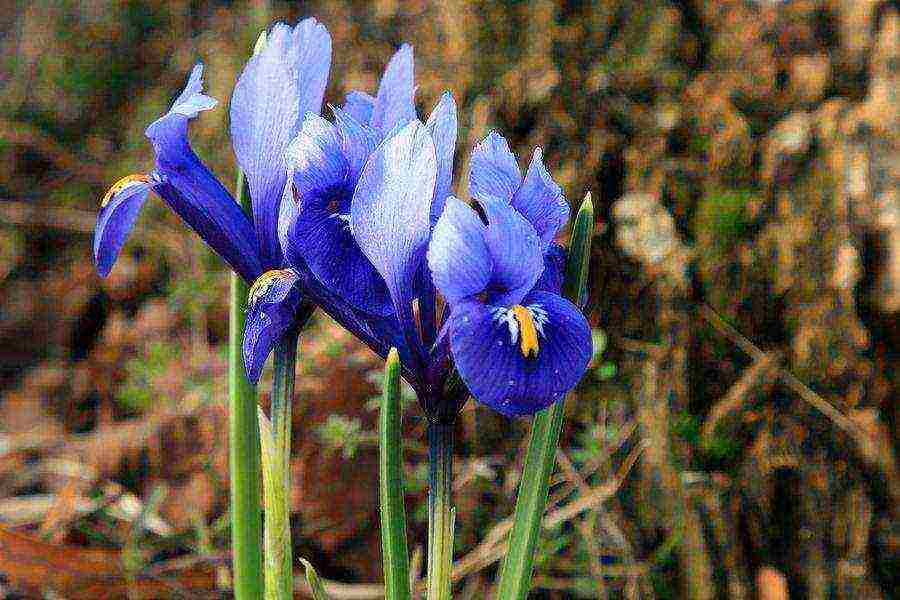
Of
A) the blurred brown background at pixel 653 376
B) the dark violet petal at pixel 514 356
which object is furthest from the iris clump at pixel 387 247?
the blurred brown background at pixel 653 376

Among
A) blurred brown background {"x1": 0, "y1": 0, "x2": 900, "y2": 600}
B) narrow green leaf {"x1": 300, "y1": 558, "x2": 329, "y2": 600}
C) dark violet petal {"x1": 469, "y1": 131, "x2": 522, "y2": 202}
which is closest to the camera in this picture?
dark violet petal {"x1": 469, "y1": 131, "x2": 522, "y2": 202}

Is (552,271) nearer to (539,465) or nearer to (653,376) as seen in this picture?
(539,465)

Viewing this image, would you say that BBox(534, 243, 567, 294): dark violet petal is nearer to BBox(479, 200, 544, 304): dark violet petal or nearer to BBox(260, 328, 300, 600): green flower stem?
BBox(479, 200, 544, 304): dark violet petal

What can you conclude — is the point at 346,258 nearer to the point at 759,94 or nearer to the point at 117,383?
the point at 759,94

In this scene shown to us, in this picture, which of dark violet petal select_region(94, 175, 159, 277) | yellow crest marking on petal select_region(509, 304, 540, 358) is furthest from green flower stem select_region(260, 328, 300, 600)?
yellow crest marking on petal select_region(509, 304, 540, 358)

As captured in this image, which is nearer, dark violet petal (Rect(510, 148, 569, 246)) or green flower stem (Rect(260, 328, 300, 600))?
dark violet petal (Rect(510, 148, 569, 246))
